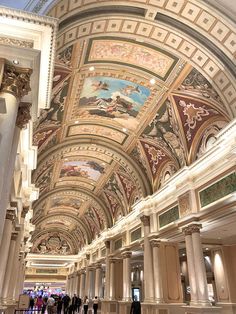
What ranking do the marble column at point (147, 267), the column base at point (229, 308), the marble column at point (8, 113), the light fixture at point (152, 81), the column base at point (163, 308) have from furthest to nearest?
the marble column at point (147, 267) < the column base at point (229, 308) < the column base at point (163, 308) < the light fixture at point (152, 81) < the marble column at point (8, 113)

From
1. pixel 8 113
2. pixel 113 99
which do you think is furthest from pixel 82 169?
pixel 8 113

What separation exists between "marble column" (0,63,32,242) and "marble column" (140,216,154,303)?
9.39 m

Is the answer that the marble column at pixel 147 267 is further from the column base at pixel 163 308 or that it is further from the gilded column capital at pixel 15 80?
the gilded column capital at pixel 15 80

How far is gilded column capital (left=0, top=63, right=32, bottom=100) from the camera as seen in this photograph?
4.41 meters

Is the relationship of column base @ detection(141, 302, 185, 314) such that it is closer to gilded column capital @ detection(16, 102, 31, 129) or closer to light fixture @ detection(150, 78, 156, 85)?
light fixture @ detection(150, 78, 156, 85)

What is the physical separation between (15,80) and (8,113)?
587 millimetres

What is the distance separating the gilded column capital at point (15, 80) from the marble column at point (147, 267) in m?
9.98

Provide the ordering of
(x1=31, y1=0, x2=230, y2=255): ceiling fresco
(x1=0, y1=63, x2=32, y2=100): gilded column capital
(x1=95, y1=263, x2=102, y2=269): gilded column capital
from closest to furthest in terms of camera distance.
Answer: (x1=0, y1=63, x2=32, y2=100): gilded column capital
(x1=31, y1=0, x2=230, y2=255): ceiling fresco
(x1=95, y1=263, x2=102, y2=269): gilded column capital

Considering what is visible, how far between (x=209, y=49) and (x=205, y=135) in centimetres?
331

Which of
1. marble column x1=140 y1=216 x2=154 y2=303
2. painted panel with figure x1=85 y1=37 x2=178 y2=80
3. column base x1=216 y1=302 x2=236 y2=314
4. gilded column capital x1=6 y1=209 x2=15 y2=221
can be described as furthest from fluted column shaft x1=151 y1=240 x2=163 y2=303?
painted panel with figure x1=85 y1=37 x2=178 y2=80

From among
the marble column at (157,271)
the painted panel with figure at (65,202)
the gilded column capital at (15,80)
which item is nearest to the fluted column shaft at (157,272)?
the marble column at (157,271)

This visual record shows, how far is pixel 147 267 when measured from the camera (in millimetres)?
12430

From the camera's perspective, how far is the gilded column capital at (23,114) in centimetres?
509

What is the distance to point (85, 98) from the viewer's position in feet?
35.7
